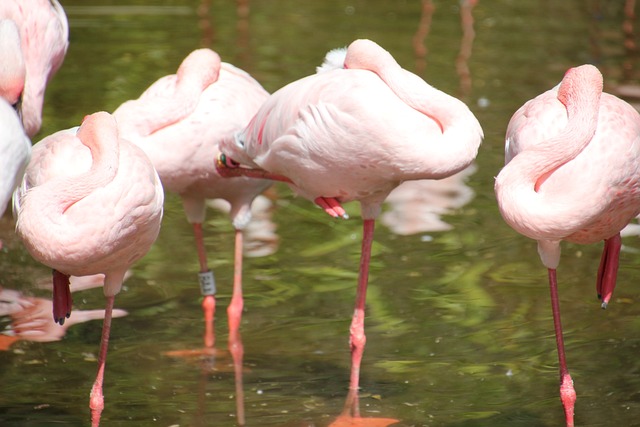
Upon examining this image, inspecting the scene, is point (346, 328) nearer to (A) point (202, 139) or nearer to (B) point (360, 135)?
(A) point (202, 139)

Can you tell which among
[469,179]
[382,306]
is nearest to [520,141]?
[382,306]

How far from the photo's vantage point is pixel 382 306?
5699mm

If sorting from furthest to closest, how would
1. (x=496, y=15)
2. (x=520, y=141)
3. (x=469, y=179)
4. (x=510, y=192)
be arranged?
(x=496, y=15) < (x=469, y=179) < (x=520, y=141) < (x=510, y=192)

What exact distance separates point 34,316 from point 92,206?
1.77 meters

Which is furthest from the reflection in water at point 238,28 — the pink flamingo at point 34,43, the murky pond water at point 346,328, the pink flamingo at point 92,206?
the pink flamingo at point 92,206

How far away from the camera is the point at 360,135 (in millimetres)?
4375

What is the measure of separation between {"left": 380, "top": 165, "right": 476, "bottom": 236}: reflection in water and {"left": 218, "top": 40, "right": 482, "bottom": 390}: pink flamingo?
6.17 ft

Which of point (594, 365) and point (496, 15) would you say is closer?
point (594, 365)

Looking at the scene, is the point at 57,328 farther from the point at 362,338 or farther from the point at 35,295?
the point at 362,338

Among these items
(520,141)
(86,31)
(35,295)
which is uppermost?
(520,141)

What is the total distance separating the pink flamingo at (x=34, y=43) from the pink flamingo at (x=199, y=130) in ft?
1.86

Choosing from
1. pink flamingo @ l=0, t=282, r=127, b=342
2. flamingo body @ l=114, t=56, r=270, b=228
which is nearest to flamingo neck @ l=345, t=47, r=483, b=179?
flamingo body @ l=114, t=56, r=270, b=228

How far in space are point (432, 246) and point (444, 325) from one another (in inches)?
46.9

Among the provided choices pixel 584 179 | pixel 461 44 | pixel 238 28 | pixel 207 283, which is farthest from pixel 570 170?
pixel 238 28
